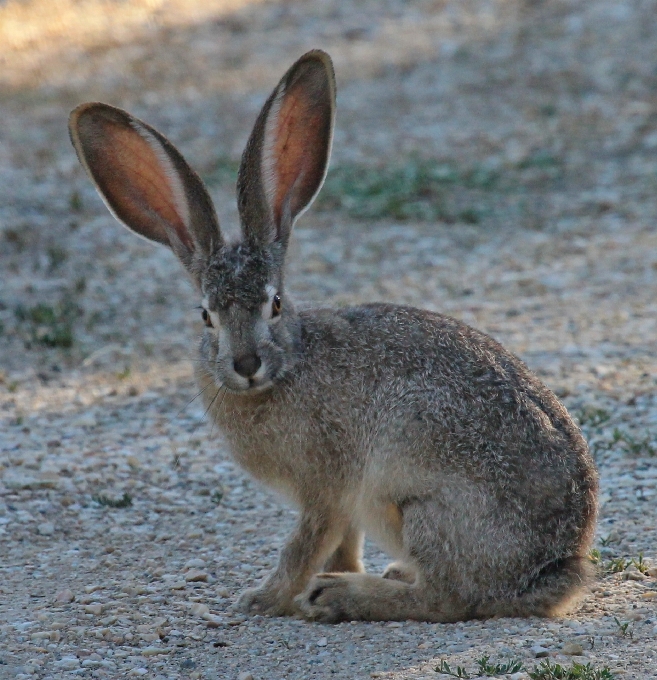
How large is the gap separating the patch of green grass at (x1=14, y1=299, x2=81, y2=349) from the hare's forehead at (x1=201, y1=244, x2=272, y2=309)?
337 centimetres

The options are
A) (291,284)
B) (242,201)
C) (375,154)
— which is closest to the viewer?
(242,201)

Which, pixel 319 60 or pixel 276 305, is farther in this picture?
pixel 319 60

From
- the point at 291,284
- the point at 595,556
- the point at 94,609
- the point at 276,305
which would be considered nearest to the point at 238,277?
the point at 276,305

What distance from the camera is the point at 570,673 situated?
4.44 meters

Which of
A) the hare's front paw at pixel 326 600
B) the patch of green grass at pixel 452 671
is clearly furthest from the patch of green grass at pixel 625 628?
the hare's front paw at pixel 326 600

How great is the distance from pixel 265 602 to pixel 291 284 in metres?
4.63

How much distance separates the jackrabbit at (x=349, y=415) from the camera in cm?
506

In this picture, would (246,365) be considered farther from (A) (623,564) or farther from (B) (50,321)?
(B) (50,321)

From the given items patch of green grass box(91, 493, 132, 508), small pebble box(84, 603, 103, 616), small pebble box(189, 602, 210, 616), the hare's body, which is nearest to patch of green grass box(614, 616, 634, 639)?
the hare's body

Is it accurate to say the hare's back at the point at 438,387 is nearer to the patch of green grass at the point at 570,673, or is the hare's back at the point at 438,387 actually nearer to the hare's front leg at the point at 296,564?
the hare's front leg at the point at 296,564

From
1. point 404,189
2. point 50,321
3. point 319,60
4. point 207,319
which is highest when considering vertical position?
point 319,60

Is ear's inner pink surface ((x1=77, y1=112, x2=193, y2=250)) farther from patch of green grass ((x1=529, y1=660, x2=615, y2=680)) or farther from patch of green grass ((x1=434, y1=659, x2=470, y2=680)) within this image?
patch of green grass ((x1=529, y1=660, x2=615, y2=680))

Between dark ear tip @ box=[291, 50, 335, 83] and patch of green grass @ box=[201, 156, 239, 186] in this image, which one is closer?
dark ear tip @ box=[291, 50, 335, 83]

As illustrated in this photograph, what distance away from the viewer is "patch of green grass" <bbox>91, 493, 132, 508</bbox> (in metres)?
6.49
